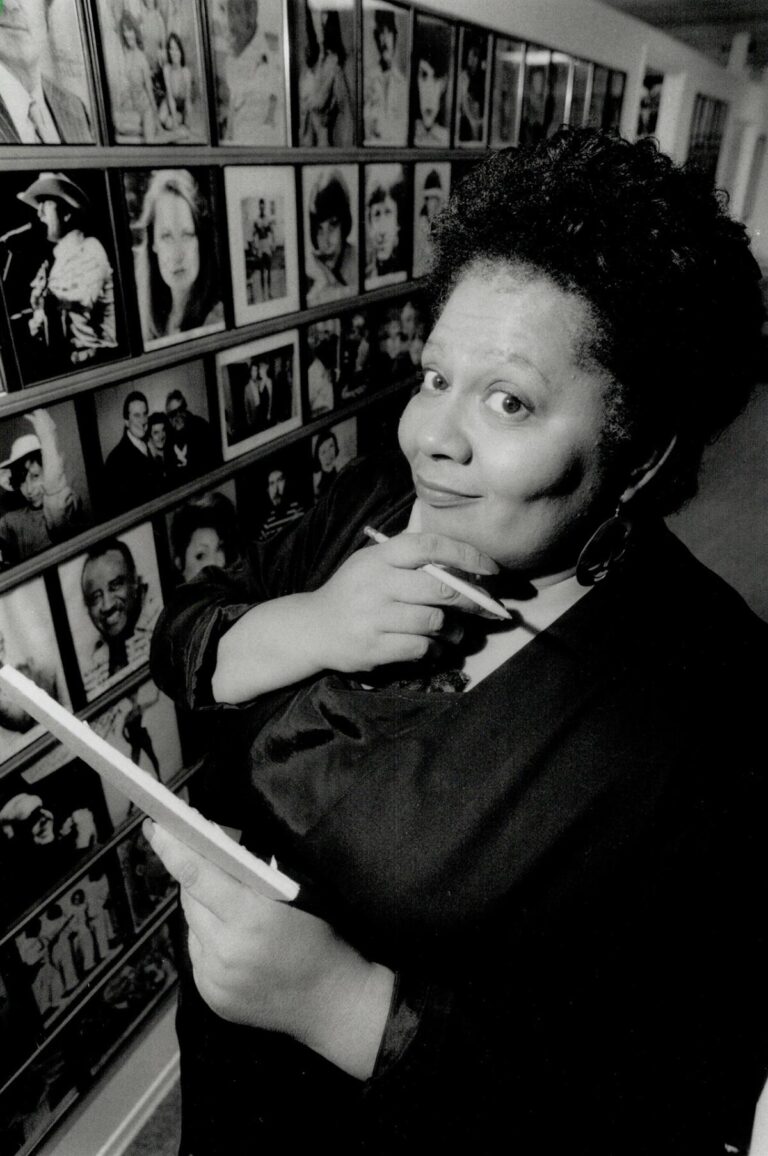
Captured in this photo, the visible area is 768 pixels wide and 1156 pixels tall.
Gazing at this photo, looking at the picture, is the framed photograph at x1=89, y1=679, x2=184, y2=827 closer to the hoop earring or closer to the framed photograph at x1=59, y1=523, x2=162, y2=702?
the framed photograph at x1=59, y1=523, x2=162, y2=702

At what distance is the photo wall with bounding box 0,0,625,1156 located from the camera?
0.96 meters

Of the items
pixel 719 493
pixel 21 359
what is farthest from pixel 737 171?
pixel 21 359

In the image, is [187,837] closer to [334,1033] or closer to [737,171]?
[334,1033]

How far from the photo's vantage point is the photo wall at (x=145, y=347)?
96cm

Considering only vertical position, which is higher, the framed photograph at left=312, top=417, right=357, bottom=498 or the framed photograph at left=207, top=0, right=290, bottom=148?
the framed photograph at left=207, top=0, right=290, bottom=148

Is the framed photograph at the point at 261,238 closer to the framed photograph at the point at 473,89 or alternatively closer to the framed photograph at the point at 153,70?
the framed photograph at the point at 153,70

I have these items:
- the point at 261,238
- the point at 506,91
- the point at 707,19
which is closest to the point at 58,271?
the point at 261,238

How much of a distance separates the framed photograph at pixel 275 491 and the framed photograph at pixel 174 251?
1.09ft

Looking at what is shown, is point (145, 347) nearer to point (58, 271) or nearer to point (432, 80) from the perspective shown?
point (58, 271)

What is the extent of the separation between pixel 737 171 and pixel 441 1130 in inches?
259

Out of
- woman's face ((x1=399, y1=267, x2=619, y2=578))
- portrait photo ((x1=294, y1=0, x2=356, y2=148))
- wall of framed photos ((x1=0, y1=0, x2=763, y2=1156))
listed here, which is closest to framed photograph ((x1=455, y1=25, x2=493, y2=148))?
wall of framed photos ((x1=0, y1=0, x2=763, y2=1156))

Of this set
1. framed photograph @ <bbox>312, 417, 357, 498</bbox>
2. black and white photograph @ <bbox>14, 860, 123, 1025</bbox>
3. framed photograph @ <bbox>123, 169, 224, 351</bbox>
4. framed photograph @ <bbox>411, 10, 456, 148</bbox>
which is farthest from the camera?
framed photograph @ <bbox>312, 417, 357, 498</bbox>

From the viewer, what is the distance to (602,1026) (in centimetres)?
77

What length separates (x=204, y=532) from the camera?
4.51ft
